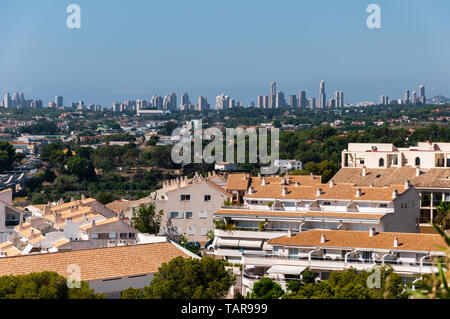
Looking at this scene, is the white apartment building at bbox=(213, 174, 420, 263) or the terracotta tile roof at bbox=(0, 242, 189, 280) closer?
the terracotta tile roof at bbox=(0, 242, 189, 280)

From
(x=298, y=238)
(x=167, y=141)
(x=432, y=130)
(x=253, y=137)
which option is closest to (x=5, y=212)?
(x=298, y=238)

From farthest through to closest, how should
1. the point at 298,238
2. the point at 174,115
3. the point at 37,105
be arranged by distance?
the point at 37,105, the point at 174,115, the point at 298,238

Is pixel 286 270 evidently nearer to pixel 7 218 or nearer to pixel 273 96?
pixel 7 218

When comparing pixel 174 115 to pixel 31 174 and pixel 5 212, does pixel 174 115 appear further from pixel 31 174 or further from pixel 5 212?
pixel 5 212

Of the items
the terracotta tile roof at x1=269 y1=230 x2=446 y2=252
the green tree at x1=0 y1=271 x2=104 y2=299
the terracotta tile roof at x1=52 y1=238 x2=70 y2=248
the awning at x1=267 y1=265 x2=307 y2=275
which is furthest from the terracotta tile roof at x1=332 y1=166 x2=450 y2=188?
the green tree at x1=0 y1=271 x2=104 y2=299

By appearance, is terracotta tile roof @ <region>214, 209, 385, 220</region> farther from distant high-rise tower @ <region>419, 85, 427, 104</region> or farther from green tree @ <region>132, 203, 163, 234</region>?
distant high-rise tower @ <region>419, 85, 427, 104</region>

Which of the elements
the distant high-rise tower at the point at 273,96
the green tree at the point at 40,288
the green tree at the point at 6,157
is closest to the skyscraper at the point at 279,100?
the distant high-rise tower at the point at 273,96
